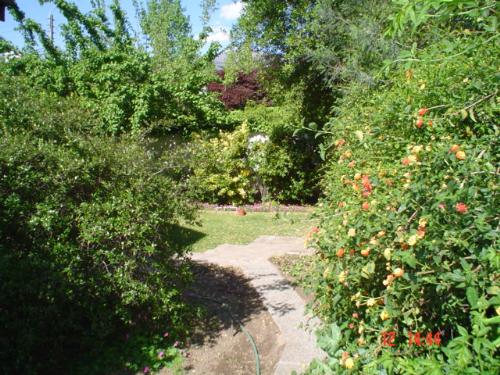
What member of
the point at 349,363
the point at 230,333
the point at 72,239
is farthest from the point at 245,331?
the point at 349,363

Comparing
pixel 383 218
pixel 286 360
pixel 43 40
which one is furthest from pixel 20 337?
pixel 43 40

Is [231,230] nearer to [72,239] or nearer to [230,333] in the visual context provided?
[230,333]

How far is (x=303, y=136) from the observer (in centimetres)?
1210

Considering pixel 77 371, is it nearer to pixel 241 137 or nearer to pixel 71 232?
pixel 71 232

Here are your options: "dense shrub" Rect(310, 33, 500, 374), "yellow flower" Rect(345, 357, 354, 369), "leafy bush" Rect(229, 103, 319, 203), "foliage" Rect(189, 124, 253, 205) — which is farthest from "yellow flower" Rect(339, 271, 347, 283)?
"leafy bush" Rect(229, 103, 319, 203)

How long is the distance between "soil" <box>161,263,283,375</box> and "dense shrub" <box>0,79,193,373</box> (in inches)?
13.4

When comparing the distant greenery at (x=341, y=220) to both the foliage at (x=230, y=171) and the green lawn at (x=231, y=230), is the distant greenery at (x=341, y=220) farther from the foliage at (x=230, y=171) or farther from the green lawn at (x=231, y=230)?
the foliage at (x=230, y=171)

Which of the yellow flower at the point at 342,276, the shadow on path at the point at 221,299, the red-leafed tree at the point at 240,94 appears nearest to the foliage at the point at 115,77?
the shadow on path at the point at 221,299

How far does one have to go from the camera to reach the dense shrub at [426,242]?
52.9 inches

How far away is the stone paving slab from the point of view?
3.53 m

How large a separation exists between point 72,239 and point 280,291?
8.45ft

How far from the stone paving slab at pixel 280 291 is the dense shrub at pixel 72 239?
103 cm

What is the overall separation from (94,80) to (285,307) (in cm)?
892

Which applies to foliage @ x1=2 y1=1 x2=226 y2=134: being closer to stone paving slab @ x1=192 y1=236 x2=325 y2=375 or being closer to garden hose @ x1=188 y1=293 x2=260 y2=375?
stone paving slab @ x1=192 y1=236 x2=325 y2=375
